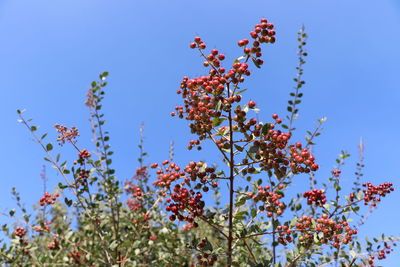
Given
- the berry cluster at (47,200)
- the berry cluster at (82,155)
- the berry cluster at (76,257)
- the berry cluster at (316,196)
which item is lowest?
the berry cluster at (76,257)

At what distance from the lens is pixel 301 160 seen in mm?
2814

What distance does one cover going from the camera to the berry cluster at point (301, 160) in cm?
282

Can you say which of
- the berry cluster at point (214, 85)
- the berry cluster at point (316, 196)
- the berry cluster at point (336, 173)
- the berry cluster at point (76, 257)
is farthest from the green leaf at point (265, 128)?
the berry cluster at point (76, 257)

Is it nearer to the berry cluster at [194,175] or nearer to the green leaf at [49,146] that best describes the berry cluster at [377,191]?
the berry cluster at [194,175]

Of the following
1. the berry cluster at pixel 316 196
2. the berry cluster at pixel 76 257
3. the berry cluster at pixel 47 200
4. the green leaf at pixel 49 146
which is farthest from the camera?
the berry cluster at pixel 47 200

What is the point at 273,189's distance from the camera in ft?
11.9

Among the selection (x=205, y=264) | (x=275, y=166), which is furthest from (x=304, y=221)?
(x=205, y=264)

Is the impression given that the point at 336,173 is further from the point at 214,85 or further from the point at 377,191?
the point at 214,85

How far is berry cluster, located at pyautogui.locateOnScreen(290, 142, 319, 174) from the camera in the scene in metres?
2.82

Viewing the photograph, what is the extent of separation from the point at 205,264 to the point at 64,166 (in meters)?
2.34

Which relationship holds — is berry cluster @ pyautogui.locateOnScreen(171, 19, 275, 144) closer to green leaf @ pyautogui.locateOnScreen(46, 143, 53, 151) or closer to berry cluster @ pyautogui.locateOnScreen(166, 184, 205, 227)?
berry cluster @ pyautogui.locateOnScreen(166, 184, 205, 227)

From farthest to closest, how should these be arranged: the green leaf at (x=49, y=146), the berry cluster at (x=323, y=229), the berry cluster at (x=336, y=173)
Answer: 1. the berry cluster at (x=336, y=173)
2. the green leaf at (x=49, y=146)
3. the berry cluster at (x=323, y=229)

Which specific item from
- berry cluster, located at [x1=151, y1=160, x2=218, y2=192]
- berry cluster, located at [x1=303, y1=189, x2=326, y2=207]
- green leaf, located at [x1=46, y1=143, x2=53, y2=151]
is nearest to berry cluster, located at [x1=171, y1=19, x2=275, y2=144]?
berry cluster, located at [x1=151, y1=160, x2=218, y2=192]

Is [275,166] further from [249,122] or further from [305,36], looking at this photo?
[305,36]
